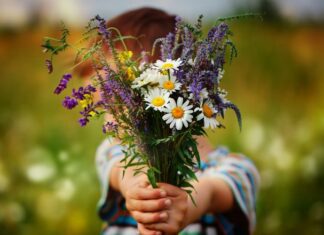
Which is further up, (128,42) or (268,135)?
(128,42)

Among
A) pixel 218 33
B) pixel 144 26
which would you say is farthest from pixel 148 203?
pixel 144 26

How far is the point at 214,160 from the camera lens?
124 centimetres

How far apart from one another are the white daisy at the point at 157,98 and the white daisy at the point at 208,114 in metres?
0.04

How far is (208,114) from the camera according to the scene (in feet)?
2.63

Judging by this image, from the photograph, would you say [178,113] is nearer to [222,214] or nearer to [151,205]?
[151,205]

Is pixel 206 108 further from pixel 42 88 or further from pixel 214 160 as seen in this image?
pixel 42 88

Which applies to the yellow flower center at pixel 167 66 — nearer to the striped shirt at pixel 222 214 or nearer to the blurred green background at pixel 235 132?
the striped shirt at pixel 222 214

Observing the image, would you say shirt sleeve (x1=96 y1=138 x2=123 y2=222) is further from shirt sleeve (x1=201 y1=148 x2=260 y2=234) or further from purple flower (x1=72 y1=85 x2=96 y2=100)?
purple flower (x1=72 y1=85 x2=96 y2=100)

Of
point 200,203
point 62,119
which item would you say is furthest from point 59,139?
point 200,203

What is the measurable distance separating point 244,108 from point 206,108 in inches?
48.3

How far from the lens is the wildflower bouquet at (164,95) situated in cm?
80

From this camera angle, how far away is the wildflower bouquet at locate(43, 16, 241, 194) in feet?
2.61

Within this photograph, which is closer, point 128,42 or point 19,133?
point 128,42

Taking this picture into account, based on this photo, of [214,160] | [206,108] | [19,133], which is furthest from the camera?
[19,133]
